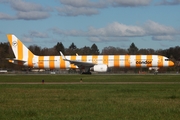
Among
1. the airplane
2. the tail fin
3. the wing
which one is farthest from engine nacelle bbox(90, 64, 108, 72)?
the tail fin

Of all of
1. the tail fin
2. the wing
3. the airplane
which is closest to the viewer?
the airplane

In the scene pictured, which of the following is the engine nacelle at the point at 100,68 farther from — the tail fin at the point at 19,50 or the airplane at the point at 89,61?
the tail fin at the point at 19,50

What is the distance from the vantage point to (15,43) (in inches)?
2817

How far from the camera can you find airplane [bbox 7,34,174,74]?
2576 inches

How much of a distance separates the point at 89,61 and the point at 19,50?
13.1 m

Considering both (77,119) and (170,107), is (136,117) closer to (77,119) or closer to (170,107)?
(77,119)

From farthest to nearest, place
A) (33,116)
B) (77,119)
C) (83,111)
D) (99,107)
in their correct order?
(99,107), (83,111), (33,116), (77,119)

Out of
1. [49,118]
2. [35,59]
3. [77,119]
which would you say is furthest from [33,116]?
[35,59]

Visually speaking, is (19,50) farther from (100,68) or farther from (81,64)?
(100,68)

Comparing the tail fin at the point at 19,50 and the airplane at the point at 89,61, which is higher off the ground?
the tail fin at the point at 19,50

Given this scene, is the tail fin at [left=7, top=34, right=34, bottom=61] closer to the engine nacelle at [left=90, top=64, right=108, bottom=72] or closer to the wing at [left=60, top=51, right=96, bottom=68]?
the wing at [left=60, top=51, right=96, bottom=68]

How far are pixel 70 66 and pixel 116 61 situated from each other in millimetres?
8362

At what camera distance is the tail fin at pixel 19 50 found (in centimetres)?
7088

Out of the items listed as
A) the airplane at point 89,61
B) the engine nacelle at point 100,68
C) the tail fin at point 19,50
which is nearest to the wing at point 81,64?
the airplane at point 89,61
